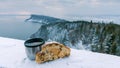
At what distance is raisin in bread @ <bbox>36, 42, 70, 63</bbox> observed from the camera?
1.80 metres

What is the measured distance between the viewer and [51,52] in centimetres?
182

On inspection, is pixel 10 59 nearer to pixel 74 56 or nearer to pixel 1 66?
pixel 1 66

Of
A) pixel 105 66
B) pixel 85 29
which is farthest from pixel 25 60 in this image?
pixel 85 29

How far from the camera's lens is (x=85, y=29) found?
54781 mm

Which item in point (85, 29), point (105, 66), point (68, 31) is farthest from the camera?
point (68, 31)

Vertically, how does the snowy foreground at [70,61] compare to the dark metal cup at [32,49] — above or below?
below

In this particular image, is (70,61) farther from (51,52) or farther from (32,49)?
(32,49)

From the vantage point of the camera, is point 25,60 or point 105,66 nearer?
point 105,66

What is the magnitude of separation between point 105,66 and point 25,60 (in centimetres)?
60

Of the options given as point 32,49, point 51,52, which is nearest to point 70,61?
point 51,52

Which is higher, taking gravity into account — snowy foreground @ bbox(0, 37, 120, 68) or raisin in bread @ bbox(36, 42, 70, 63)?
raisin in bread @ bbox(36, 42, 70, 63)

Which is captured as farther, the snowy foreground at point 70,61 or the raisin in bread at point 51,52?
the raisin in bread at point 51,52

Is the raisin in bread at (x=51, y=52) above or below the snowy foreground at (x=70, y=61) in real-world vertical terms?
above

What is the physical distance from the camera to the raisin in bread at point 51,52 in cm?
180
